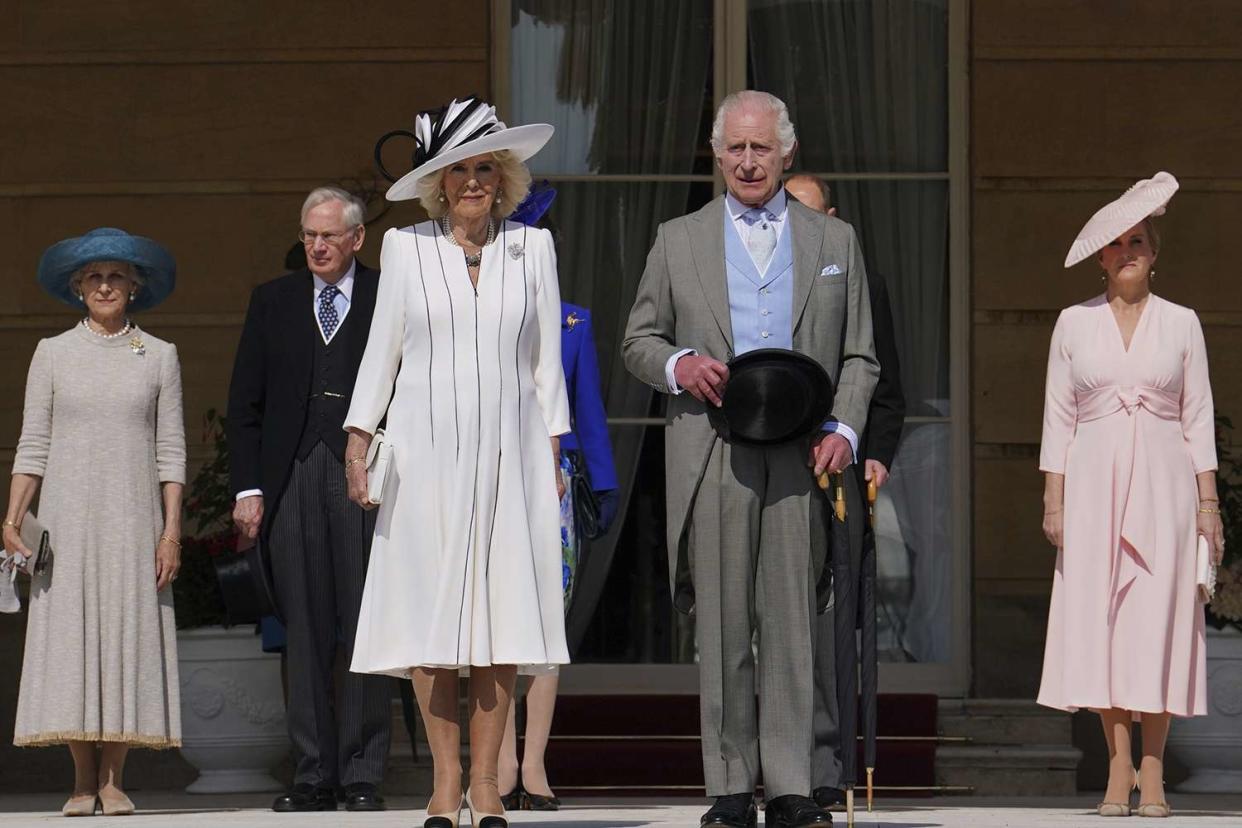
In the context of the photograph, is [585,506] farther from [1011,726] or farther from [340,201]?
[1011,726]

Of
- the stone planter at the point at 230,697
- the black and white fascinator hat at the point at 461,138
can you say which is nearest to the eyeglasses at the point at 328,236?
the black and white fascinator hat at the point at 461,138

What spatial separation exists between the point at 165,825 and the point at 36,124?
11.7ft

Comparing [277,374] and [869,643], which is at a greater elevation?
[277,374]

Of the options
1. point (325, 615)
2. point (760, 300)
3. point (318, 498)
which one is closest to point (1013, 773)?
point (325, 615)

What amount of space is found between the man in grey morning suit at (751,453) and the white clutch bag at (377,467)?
0.63 m

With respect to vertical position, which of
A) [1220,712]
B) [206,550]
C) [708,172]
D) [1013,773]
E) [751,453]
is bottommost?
[1013,773]

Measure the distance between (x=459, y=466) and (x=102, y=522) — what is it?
1919 mm

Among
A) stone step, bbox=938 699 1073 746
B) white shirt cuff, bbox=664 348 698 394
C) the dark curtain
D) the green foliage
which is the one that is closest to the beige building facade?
the dark curtain

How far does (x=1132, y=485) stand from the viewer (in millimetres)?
7004

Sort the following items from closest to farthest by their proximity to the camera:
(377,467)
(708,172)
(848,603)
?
(377,467), (848,603), (708,172)

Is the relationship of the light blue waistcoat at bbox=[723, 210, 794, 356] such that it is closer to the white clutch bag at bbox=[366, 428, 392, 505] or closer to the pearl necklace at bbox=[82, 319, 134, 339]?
the white clutch bag at bbox=[366, 428, 392, 505]

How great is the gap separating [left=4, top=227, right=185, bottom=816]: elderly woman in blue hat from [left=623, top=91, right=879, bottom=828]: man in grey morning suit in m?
1.93

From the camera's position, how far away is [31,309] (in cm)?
916

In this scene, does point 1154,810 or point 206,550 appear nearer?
point 1154,810
